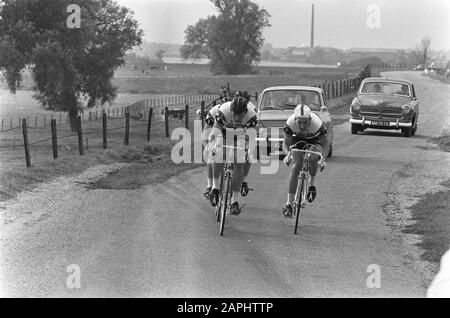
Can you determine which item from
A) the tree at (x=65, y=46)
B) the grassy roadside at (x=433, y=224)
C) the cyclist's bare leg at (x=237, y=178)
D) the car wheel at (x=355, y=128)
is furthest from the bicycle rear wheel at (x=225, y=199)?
the tree at (x=65, y=46)

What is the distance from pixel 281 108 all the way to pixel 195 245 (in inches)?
425

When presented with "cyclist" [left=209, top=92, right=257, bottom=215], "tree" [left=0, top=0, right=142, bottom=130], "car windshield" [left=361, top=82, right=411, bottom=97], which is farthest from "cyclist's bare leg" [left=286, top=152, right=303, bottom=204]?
"tree" [left=0, top=0, right=142, bottom=130]

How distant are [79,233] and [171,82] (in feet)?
272

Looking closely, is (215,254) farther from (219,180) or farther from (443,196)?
(443,196)

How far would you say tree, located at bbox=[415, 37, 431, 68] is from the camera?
171m

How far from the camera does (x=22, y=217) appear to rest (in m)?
11.9

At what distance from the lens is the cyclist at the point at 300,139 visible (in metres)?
11.2

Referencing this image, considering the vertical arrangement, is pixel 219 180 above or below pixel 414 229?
above

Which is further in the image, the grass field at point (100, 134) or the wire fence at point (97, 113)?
the wire fence at point (97, 113)

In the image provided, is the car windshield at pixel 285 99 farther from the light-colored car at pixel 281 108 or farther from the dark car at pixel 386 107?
the dark car at pixel 386 107

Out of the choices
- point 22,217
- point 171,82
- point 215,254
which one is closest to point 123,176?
point 22,217

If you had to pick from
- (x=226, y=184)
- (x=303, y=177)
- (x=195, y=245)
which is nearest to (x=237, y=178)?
(x=226, y=184)

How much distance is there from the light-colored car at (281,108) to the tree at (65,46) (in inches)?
1014

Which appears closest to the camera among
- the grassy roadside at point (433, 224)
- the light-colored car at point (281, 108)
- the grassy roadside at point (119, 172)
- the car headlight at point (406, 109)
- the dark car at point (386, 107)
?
the grassy roadside at point (433, 224)
